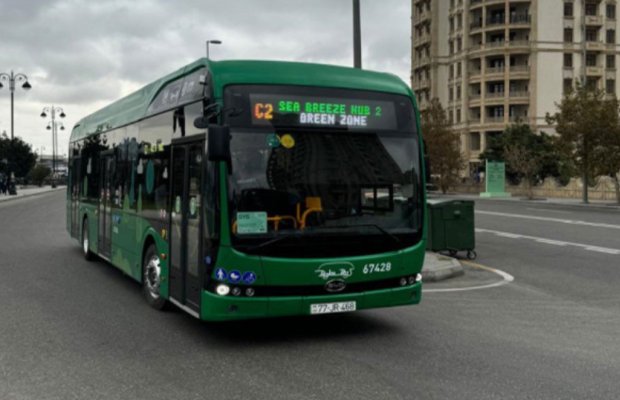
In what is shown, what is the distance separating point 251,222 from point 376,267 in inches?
54.8

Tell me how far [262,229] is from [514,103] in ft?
268

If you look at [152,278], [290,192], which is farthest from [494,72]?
[290,192]

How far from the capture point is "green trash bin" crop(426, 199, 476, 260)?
14.3 m

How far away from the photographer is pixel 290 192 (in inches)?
256

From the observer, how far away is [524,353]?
655 cm

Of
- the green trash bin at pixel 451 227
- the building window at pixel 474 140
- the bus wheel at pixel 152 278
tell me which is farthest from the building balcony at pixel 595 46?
the bus wheel at pixel 152 278

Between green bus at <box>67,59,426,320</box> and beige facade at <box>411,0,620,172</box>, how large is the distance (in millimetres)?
76635

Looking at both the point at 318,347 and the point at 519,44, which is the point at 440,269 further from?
the point at 519,44

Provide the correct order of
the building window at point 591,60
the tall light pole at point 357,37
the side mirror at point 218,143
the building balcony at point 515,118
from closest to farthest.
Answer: the side mirror at point 218,143
the tall light pole at point 357,37
the building balcony at point 515,118
the building window at point 591,60

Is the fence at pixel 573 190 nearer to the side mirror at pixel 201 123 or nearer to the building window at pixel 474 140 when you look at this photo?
the building window at pixel 474 140

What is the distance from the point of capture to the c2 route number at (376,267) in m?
6.80

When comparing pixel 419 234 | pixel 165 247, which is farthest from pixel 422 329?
pixel 165 247

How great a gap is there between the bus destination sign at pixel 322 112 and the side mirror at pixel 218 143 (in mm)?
471

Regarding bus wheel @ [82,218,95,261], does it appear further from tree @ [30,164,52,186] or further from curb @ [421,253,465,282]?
tree @ [30,164,52,186]
